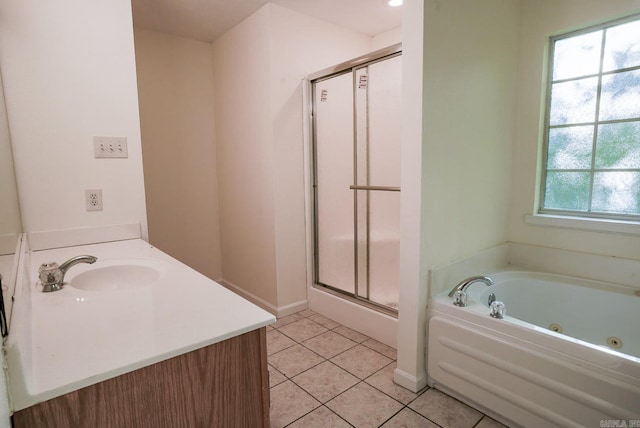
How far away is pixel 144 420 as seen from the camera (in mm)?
741

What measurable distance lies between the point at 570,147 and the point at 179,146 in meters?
3.06

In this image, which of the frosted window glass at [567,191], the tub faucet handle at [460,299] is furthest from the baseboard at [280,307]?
the frosted window glass at [567,191]

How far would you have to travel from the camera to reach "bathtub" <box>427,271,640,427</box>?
4.11ft

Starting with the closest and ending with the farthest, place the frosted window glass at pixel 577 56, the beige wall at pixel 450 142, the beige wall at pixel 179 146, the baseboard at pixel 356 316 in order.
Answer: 1. the beige wall at pixel 450 142
2. the frosted window glass at pixel 577 56
3. the baseboard at pixel 356 316
4. the beige wall at pixel 179 146

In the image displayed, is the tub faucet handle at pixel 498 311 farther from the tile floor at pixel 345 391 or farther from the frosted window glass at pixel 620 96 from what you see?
the frosted window glass at pixel 620 96

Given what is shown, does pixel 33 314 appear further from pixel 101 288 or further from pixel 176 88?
pixel 176 88

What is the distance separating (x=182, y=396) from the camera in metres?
0.79

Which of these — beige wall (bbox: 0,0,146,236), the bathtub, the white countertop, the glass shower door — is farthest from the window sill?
beige wall (bbox: 0,0,146,236)

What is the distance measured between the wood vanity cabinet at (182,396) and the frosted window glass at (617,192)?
223 centimetres

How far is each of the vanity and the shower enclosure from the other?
1.57 meters

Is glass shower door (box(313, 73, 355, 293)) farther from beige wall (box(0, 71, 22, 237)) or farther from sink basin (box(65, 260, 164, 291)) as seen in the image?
beige wall (box(0, 71, 22, 237))

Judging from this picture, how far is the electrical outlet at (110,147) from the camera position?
1730mm

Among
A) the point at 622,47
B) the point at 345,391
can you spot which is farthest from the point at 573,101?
the point at 345,391

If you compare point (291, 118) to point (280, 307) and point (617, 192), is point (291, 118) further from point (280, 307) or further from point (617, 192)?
point (617, 192)
